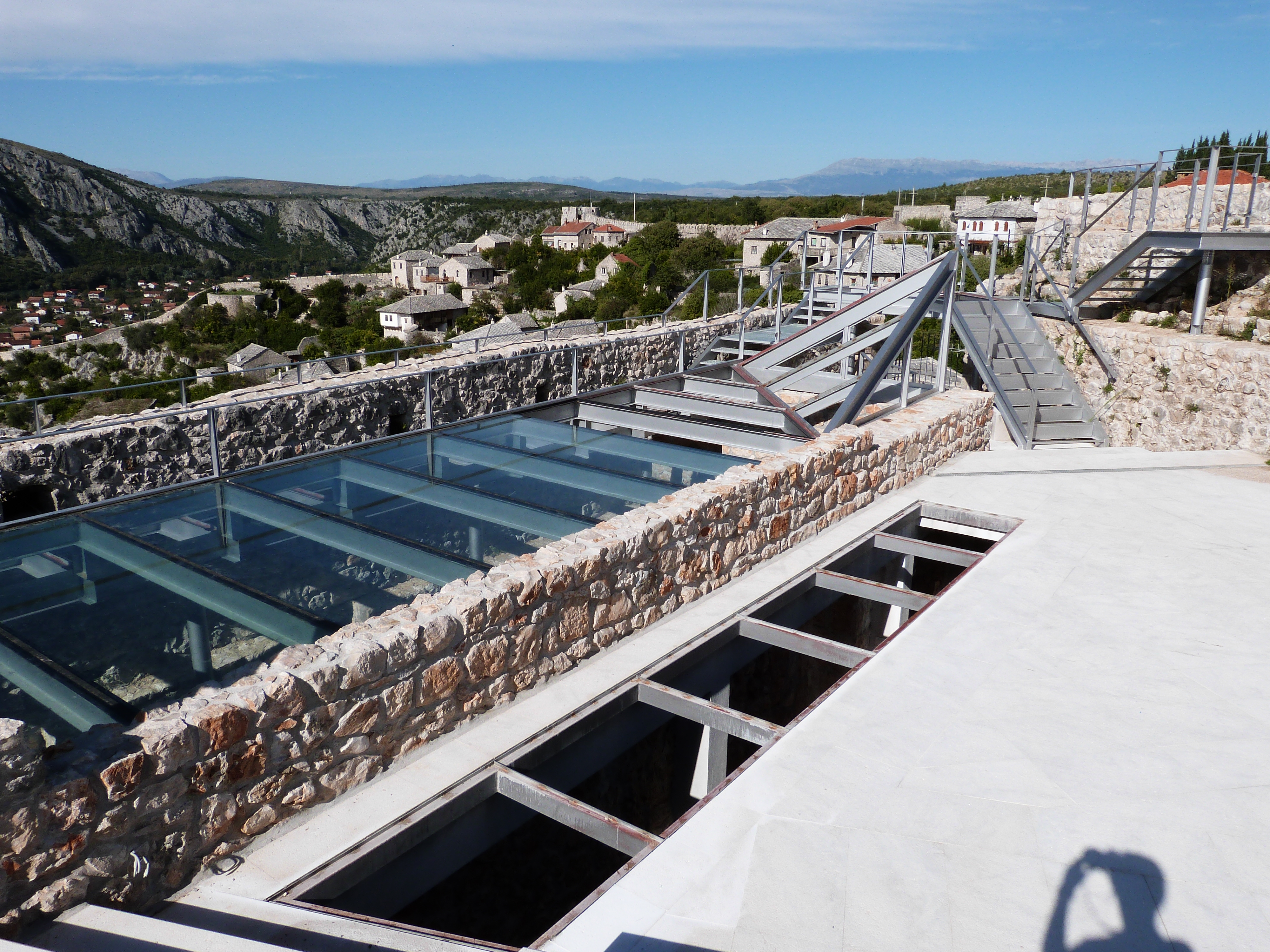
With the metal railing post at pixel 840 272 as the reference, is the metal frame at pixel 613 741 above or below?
below

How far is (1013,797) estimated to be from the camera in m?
3.81

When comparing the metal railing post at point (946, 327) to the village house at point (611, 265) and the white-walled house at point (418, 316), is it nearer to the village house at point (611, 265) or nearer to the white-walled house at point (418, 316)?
the white-walled house at point (418, 316)

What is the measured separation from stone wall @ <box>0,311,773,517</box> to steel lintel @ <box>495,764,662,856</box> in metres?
6.30

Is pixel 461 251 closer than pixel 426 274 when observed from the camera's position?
No

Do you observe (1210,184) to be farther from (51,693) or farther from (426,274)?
(426,274)

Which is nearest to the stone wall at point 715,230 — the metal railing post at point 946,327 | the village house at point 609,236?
the village house at point 609,236

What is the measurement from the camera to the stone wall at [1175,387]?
41.0 ft

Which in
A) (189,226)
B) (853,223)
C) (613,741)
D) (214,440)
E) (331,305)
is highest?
(189,226)

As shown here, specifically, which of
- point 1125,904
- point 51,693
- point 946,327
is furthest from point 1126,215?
point 51,693

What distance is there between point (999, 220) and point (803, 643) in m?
48.6

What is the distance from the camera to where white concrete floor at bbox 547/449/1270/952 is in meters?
3.07

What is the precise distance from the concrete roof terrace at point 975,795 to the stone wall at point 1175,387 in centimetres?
776

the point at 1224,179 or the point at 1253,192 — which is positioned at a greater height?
the point at 1224,179

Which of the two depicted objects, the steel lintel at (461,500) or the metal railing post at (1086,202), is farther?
the metal railing post at (1086,202)
